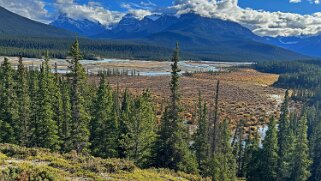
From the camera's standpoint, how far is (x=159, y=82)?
7608 inches

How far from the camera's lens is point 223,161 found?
4888 centimetres

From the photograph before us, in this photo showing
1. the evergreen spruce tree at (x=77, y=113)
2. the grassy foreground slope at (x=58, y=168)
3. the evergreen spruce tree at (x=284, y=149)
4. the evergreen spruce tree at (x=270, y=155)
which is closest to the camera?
the grassy foreground slope at (x=58, y=168)

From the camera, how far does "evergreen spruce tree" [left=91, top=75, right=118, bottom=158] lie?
153 ft

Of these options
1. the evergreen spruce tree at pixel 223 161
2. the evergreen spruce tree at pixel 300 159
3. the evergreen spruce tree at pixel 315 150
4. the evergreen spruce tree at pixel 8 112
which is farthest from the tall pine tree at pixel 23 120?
the evergreen spruce tree at pixel 315 150

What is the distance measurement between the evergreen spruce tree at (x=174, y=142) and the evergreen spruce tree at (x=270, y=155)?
1746 cm

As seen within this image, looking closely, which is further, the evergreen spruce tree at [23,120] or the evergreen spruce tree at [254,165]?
the evergreen spruce tree at [254,165]

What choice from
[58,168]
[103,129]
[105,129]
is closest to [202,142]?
[105,129]

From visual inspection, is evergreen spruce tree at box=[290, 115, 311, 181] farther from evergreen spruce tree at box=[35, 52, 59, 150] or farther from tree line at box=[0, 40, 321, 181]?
evergreen spruce tree at box=[35, 52, 59, 150]

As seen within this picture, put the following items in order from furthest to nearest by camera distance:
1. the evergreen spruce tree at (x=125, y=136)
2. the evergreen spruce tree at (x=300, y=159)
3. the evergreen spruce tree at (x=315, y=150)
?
the evergreen spruce tree at (x=315, y=150), the evergreen spruce tree at (x=300, y=159), the evergreen spruce tree at (x=125, y=136)

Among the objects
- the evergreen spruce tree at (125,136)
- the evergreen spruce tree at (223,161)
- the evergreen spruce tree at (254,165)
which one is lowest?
the evergreen spruce tree at (254,165)

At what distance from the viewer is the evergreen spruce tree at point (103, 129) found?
46.7 m

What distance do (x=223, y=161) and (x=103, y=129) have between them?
17.2m

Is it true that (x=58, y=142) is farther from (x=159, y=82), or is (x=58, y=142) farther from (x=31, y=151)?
(x=159, y=82)

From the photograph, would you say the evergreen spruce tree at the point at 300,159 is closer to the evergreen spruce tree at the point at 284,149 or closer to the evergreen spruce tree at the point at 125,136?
the evergreen spruce tree at the point at 284,149
